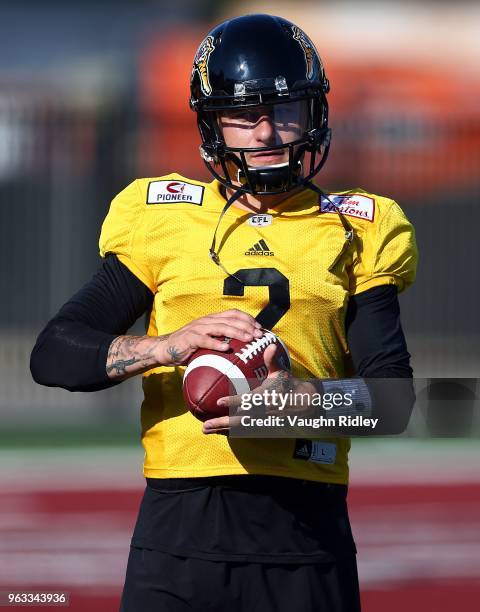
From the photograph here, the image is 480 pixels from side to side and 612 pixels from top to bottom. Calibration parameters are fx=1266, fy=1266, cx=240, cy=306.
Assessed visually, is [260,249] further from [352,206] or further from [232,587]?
[232,587]

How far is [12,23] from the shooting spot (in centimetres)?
2427

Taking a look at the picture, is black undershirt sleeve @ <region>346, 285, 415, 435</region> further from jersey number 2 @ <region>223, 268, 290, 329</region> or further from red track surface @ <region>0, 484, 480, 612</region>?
red track surface @ <region>0, 484, 480, 612</region>

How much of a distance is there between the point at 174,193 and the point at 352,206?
429 millimetres

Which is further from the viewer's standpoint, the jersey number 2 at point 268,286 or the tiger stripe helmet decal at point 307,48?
the tiger stripe helmet decal at point 307,48

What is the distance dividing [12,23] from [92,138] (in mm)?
14361

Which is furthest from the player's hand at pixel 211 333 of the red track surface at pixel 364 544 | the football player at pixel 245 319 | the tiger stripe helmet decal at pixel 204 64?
the red track surface at pixel 364 544

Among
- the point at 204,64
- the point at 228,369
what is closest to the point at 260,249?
the point at 228,369

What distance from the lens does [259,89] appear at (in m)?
2.97

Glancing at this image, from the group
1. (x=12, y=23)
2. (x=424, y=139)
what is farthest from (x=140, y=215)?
(x=12, y=23)

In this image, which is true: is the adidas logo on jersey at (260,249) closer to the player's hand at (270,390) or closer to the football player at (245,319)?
the football player at (245,319)

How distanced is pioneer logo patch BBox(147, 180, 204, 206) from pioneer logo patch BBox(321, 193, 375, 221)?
304 mm

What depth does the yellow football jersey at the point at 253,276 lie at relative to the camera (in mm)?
2838

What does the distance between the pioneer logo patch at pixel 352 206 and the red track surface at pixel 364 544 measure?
3.25 metres

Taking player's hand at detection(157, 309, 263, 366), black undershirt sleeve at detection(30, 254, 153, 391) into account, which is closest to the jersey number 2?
player's hand at detection(157, 309, 263, 366)
